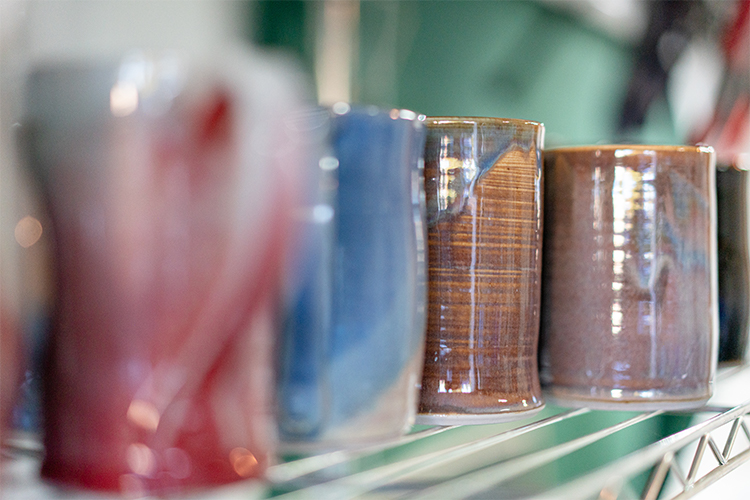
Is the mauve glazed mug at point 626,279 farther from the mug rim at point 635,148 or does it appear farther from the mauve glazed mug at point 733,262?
the mauve glazed mug at point 733,262

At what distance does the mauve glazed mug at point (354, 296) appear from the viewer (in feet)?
0.91

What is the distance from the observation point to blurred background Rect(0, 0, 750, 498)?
33.5 inches

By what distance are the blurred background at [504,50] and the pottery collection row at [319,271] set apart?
9 centimetres

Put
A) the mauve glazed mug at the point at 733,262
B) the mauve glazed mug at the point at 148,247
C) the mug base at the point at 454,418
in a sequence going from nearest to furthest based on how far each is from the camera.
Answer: the mauve glazed mug at the point at 148,247 → the mug base at the point at 454,418 → the mauve glazed mug at the point at 733,262

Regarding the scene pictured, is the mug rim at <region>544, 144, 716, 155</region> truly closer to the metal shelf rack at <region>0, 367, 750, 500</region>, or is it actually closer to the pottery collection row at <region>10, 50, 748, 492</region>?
the pottery collection row at <region>10, 50, 748, 492</region>

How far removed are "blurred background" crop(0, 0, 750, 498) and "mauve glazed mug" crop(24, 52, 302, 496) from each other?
0.11 meters

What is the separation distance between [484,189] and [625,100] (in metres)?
1.53

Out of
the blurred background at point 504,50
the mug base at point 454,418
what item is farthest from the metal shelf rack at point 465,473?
the blurred background at point 504,50

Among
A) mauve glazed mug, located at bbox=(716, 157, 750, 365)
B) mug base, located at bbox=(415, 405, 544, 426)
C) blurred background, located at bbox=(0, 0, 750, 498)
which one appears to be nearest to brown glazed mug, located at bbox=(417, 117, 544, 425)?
mug base, located at bbox=(415, 405, 544, 426)

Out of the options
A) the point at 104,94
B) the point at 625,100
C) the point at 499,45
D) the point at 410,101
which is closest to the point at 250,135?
the point at 104,94

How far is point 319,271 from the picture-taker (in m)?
0.28

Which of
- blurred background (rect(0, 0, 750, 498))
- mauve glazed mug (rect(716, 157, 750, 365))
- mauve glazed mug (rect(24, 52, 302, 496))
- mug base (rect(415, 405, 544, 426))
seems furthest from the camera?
blurred background (rect(0, 0, 750, 498))

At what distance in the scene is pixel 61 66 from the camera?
0.67ft

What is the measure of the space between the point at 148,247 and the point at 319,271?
0.09m
